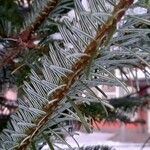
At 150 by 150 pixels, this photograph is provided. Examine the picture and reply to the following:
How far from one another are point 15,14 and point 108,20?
172 millimetres

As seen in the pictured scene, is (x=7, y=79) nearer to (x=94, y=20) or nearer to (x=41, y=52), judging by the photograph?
(x=41, y=52)

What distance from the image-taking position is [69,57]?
0.20 metres

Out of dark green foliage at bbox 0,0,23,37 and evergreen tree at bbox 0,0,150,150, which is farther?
dark green foliage at bbox 0,0,23,37

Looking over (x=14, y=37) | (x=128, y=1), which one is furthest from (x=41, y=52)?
(x=128, y=1)

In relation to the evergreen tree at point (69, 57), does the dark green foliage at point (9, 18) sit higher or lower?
higher

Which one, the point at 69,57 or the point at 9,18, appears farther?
the point at 9,18

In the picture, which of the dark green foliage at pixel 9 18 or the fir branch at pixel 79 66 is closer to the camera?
the fir branch at pixel 79 66

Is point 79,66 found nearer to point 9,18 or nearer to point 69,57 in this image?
point 69,57

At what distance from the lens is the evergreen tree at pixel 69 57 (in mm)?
191

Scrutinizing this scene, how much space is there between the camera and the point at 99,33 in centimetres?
18

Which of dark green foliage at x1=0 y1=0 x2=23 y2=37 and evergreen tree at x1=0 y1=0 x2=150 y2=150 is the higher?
dark green foliage at x1=0 y1=0 x2=23 y2=37

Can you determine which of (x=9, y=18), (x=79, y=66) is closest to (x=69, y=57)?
(x=79, y=66)

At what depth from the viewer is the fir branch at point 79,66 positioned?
173 millimetres

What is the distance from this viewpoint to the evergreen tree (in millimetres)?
191
